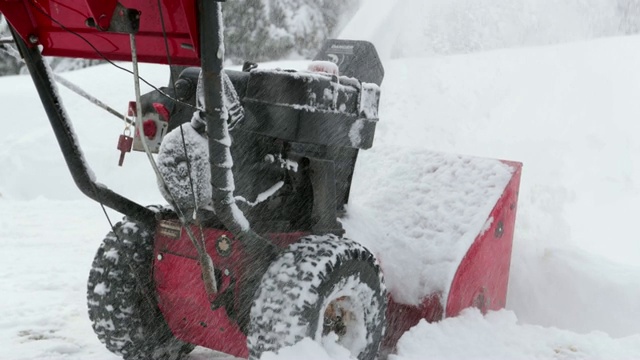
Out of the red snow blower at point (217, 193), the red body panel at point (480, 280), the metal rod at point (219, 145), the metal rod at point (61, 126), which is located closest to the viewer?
the metal rod at point (219, 145)

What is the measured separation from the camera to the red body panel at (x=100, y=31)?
221 centimetres

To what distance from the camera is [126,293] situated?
2.89 m

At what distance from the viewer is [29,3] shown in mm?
2379

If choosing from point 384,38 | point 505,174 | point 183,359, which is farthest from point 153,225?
point 384,38

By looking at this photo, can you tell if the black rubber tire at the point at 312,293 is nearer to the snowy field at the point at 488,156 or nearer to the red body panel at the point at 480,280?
the snowy field at the point at 488,156

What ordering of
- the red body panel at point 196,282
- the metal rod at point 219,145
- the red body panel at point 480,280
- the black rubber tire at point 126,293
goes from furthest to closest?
the red body panel at point 480,280
the black rubber tire at point 126,293
the red body panel at point 196,282
the metal rod at point 219,145

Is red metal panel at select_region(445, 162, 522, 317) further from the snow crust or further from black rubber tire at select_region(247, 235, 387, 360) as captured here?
black rubber tire at select_region(247, 235, 387, 360)

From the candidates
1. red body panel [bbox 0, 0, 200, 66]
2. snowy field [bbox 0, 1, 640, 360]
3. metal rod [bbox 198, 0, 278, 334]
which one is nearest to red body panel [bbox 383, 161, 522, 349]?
snowy field [bbox 0, 1, 640, 360]

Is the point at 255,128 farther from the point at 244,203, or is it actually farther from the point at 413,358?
the point at 413,358

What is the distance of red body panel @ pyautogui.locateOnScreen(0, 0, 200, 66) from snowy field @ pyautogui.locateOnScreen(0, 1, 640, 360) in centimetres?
110

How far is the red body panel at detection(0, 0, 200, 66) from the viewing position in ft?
7.25

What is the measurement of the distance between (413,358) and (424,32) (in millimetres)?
8745

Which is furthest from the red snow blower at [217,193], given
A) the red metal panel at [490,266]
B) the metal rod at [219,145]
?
the red metal panel at [490,266]

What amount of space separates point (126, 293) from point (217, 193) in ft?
2.73
